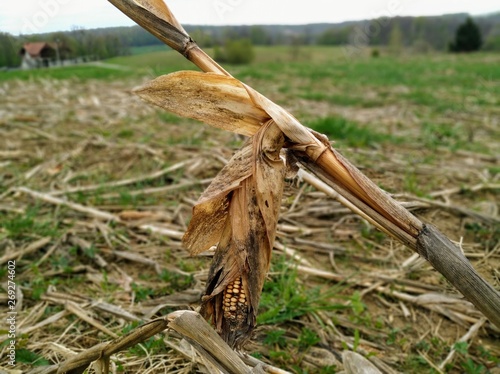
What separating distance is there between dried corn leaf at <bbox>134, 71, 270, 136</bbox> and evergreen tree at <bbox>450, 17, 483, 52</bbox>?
163ft

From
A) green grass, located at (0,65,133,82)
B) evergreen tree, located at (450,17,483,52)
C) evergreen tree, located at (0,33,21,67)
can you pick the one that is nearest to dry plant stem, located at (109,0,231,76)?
evergreen tree, located at (0,33,21,67)

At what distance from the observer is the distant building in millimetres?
1879

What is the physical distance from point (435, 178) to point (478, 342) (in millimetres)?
2021

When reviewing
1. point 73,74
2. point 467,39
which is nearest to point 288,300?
point 73,74

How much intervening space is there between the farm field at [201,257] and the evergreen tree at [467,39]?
149ft

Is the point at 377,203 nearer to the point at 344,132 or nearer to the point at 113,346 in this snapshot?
the point at 113,346

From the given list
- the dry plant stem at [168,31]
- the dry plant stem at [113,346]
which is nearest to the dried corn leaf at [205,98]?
the dry plant stem at [168,31]

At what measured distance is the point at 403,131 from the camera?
19.4 feet

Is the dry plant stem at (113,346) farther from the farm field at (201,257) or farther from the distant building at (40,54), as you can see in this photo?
the distant building at (40,54)

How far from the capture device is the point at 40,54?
197 centimetres

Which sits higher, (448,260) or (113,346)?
(448,260)

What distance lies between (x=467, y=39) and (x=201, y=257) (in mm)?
50005

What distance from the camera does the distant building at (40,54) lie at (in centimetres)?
188

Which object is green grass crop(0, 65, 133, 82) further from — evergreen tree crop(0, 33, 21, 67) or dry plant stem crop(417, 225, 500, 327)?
dry plant stem crop(417, 225, 500, 327)
